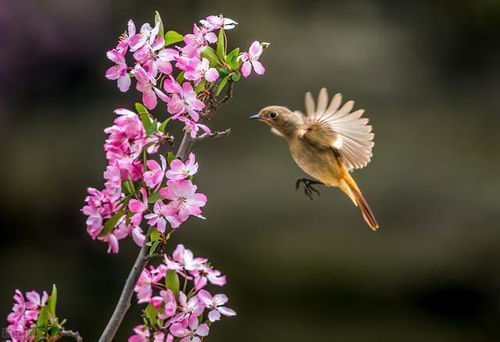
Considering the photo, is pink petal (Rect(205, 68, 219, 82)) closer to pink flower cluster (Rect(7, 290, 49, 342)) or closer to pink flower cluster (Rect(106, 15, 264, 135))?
pink flower cluster (Rect(106, 15, 264, 135))

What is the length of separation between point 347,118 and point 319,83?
327cm

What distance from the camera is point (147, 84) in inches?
46.0

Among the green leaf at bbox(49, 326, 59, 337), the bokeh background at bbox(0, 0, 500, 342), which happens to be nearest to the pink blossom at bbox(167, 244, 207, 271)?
the green leaf at bbox(49, 326, 59, 337)

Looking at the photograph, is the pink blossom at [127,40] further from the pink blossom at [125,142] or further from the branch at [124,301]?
the branch at [124,301]

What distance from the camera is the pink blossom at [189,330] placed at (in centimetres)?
119

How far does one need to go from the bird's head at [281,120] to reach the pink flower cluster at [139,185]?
878mm

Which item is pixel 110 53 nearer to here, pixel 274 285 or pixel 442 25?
pixel 274 285

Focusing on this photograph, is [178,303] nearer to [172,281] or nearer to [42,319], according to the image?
[172,281]

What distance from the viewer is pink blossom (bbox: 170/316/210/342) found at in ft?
3.92

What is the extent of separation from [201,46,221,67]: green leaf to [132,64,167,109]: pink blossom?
102 mm

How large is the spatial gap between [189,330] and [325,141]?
902 millimetres

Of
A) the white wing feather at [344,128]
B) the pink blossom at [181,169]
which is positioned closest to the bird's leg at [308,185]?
the white wing feather at [344,128]

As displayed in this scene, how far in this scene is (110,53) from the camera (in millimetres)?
1172

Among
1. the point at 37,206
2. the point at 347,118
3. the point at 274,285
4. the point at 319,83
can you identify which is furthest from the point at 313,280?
the point at 347,118
